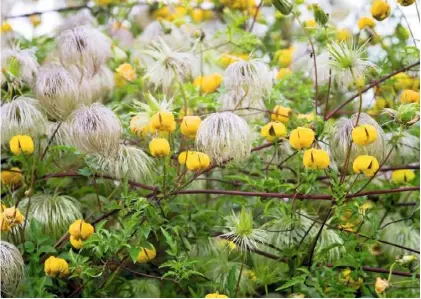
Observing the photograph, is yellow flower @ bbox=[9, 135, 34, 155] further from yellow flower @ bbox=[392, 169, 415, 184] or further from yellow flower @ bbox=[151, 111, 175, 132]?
yellow flower @ bbox=[392, 169, 415, 184]

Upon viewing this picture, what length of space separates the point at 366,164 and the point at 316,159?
7 cm

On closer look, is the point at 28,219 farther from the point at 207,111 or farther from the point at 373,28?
the point at 373,28

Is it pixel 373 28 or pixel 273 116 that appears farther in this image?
pixel 373 28

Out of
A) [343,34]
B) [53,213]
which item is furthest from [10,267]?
[343,34]

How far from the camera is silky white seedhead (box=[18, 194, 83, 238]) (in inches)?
55.4

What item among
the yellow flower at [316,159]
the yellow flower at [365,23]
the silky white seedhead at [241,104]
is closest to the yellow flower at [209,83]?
the silky white seedhead at [241,104]

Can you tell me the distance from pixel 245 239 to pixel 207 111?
1.31ft

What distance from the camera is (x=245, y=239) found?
119 cm

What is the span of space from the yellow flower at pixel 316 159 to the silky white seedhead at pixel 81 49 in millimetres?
465

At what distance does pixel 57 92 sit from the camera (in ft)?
4.42

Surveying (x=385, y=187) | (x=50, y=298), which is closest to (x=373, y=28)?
(x=385, y=187)

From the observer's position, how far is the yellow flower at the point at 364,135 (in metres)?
1.17

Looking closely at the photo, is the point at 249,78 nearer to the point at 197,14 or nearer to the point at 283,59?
the point at 283,59

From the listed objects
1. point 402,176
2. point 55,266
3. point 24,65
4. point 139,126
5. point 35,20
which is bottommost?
point 55,266
